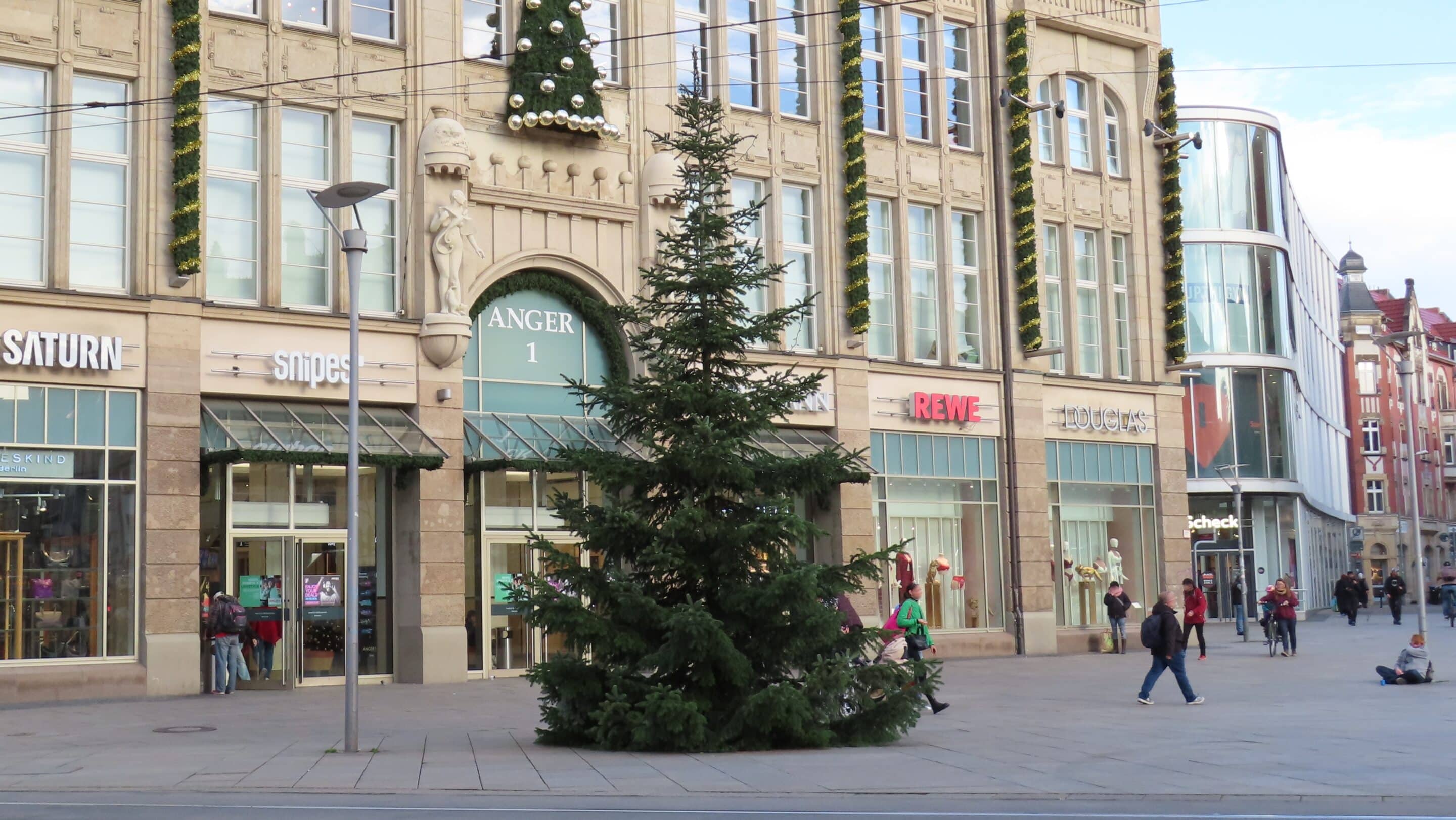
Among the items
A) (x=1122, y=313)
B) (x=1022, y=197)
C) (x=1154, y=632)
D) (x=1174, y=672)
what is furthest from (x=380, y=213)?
(x=1122, y=313)

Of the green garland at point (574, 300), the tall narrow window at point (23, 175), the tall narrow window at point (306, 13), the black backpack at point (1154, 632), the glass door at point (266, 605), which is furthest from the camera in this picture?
the green garland at point (574, 300)

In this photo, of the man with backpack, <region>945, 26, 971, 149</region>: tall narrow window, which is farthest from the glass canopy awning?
<region>945, 26, 971, 149</region>: tall narrow window

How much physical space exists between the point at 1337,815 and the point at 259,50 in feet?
67.2

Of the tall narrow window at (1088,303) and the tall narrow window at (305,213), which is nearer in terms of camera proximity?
the tall narrow window at (305,213)

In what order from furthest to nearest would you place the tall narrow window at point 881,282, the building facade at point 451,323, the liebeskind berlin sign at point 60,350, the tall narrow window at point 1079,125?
1. the tall narrow window at point 1079,125
2. the tall narrow window at point 881,282
3. the building facade at point 451,323
4. the liebeskind berlin sign at point 60,350

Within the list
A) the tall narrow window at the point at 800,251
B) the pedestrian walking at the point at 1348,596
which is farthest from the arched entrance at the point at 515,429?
the pedestrian walking at the point at 1348,596

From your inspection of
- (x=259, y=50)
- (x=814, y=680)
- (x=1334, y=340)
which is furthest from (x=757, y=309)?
(x=1334, y=340)

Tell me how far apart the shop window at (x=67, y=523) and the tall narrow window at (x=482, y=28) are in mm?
8527

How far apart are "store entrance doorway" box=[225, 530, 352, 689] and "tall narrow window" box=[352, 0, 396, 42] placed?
26.9 feet

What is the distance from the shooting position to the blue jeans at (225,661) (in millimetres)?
24203

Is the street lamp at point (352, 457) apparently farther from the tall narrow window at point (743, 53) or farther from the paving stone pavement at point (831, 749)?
the tall narrow window at point (743, 53)

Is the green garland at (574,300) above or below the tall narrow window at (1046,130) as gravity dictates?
below

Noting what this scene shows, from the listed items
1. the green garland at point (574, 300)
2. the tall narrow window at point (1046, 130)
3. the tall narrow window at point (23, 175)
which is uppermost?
the tall narrow window at point (1046, 130)

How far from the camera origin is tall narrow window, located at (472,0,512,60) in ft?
93.0
